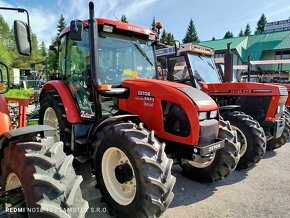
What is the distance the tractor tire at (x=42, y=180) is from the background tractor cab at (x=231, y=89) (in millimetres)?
3935

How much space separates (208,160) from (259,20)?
10204 centimetres

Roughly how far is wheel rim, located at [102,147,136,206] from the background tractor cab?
288cm

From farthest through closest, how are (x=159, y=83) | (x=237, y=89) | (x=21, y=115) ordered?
(x=237, y=89) < (x=21, y=115) < (x=159, y=83)

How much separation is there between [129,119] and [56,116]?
5.73 ft

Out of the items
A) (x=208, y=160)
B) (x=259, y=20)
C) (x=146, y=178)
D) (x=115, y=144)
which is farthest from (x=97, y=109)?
(x=259, y=20)

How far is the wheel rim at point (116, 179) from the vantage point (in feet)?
10.2

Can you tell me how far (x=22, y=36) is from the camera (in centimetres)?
228

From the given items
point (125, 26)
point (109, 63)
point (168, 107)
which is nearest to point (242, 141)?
point (168, 107)

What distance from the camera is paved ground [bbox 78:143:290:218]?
3328 millimetres

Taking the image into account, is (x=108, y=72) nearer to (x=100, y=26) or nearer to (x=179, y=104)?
(x=100, y=26)

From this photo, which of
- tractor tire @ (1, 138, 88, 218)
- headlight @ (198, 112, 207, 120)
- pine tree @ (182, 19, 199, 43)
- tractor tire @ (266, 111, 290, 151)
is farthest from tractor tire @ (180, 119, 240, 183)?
pine tree @ (182, 19, 199, 43)

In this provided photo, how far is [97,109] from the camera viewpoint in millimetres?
3861

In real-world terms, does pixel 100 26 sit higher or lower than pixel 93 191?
higher

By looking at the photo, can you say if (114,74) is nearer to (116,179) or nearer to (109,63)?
(109,63)
